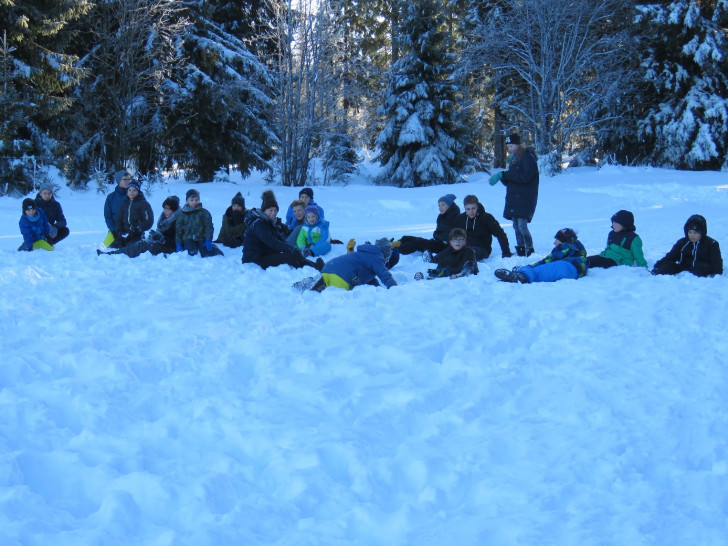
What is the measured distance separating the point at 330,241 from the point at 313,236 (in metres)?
0.49

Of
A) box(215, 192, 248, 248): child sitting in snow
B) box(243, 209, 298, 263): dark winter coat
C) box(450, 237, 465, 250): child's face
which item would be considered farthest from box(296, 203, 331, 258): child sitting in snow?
box(450, 237, 465, 250): child's face

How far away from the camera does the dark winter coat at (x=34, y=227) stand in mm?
10039

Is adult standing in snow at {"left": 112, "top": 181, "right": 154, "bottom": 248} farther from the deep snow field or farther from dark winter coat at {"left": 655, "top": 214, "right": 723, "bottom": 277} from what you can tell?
dark winter coat at {"left": 655, "top": 214, "right": 723, "bottom": 277}

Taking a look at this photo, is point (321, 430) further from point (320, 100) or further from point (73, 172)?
point (320, 100)

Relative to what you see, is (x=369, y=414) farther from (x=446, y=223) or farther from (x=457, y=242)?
(x=446, y=223)

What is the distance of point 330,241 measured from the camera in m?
10.0

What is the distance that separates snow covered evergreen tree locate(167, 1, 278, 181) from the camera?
20.4 metres

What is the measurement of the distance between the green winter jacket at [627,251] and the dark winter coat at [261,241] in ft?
12.8

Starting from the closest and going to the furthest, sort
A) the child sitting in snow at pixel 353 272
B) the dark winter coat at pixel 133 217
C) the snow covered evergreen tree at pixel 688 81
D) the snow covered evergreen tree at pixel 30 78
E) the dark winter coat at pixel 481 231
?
the child sitting in snow at pixel 353 272 → the dark winter coat at pixel 481 231 → the dark winter coat at pixel 133 217 → the snow covered evergreen tree at pixel 30 78 → the snow covered evergreen tree at pixel 688 81

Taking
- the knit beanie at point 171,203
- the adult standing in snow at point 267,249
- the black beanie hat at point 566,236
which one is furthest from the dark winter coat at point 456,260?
the knit beanie at point 171,203

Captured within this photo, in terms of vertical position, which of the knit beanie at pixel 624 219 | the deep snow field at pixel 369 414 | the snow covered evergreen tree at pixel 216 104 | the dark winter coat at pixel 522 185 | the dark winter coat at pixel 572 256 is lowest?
the deep snow field at pixel 369 414

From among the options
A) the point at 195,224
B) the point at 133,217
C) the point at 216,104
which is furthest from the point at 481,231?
the point at 216,104

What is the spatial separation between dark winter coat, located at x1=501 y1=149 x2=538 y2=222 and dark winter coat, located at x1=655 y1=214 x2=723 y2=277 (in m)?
2.02

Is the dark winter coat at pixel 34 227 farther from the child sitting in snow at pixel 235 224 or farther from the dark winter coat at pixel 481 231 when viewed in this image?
the dark winter coat at pixel 481 231
